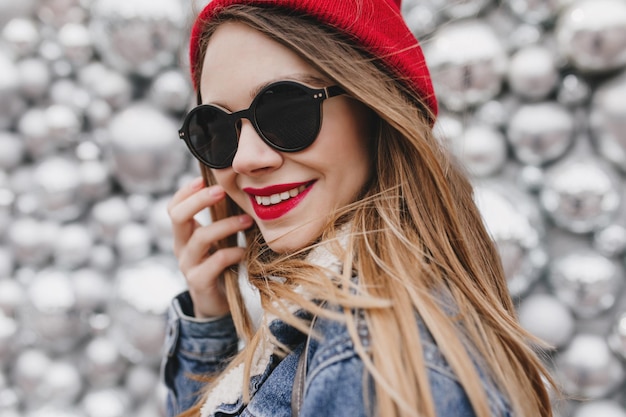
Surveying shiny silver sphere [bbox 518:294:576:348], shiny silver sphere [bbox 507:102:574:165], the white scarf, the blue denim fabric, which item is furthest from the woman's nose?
shiny silver sphere [bbox 518:294:576:348]

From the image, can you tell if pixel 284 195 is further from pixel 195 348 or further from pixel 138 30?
pixel 138 30

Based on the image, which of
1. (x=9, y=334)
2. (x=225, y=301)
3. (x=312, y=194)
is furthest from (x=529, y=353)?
(x=9, y=334)

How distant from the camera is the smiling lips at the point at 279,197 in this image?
0.71 m

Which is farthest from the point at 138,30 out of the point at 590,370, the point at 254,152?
the point at 590,370

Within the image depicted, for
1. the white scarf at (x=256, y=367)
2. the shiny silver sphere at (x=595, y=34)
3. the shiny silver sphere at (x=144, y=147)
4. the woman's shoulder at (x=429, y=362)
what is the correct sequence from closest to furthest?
the woman's shoulder at (x=429, y=362) → the white scarf at (x=256, y=367) → the shiny silver sphere at (x=595, y=34) → the shiny silver sphere at (x=144, y=147)

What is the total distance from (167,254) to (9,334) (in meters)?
0.68

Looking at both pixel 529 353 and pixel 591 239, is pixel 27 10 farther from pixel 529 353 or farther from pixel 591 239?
pixel 591 239

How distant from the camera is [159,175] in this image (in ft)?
4.55

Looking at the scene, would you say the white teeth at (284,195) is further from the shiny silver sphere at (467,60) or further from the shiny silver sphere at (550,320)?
the shiny silver sphere at (550,320)

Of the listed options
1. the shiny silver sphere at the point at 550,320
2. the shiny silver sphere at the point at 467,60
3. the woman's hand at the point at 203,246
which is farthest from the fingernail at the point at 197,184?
the shiny silver sphere at the point at 550,320

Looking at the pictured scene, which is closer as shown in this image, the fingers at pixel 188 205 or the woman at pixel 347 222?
the woman at pixel 347 222

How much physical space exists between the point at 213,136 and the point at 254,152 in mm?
101

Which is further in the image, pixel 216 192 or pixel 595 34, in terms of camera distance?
pixel 595 34

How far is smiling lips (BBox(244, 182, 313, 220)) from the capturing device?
2.35ft
